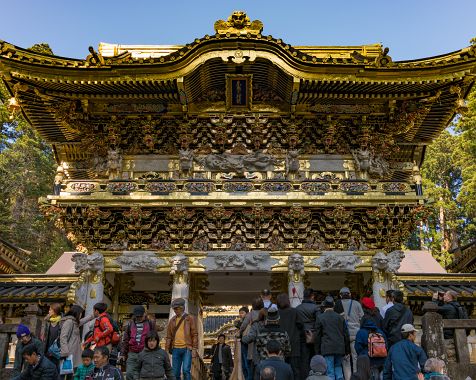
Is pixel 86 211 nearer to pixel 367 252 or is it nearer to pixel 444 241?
Result: pixel 367 252

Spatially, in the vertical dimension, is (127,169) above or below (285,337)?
above

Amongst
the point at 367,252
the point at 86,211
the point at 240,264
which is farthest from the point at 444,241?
the point at 86,211

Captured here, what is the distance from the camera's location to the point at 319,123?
13.4 m

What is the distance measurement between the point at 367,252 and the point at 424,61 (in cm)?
511

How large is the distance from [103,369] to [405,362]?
366 cm

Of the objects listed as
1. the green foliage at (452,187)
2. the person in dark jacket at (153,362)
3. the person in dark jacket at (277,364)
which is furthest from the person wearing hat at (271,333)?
the green foliage at (452,187)

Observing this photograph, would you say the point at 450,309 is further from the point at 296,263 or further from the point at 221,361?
the point at 221,361

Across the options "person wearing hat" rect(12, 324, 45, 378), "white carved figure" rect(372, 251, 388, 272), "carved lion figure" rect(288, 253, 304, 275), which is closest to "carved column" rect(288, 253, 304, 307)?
"carved lion figure" rect(288, 253, 304, 275)

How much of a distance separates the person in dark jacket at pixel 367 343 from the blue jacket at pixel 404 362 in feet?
2.25

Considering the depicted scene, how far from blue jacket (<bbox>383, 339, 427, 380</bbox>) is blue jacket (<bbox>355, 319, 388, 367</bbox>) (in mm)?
681

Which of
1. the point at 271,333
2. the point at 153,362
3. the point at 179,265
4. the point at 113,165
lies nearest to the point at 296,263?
the point at 179,265

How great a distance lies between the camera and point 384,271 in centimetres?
1209

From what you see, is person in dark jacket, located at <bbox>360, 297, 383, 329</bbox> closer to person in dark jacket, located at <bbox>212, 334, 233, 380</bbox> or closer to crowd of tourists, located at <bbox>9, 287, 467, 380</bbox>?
crowd of tourists, located at <bbox>9, 287, 467, 380</bbox>

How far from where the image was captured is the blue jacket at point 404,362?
5.73 m
